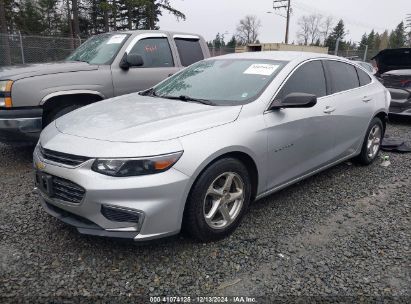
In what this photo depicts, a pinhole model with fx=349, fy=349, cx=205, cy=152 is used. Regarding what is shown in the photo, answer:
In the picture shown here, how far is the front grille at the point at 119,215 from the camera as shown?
2428 mm

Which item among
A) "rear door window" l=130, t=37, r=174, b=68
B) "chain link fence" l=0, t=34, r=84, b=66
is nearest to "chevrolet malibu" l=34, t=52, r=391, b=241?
"rear door window" l=130, t=37, r=174, b=68

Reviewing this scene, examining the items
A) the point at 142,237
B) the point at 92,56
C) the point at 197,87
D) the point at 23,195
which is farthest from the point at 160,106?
the point at 92,56

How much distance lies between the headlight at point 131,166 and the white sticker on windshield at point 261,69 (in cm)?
156

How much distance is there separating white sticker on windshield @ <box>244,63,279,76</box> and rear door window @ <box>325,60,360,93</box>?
0.95m

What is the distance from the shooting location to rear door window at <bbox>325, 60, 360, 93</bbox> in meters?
4.12

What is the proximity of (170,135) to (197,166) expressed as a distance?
1.01 ft

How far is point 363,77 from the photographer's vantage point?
15.6 ft

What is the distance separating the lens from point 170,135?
259 cm

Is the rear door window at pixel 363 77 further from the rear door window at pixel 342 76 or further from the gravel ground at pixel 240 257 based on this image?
the gravel ground at pixel 240 257

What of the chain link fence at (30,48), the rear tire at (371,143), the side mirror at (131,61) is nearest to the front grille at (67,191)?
the side mirror at (131,61)

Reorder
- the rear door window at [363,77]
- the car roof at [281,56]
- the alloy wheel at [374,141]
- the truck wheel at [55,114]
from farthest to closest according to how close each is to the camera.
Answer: the alloy wheel at [374,141]
the rear door window at [363,77]
the truck wheel at [55,114]
the car roof at [281,56]

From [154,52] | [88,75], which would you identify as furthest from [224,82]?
[154,52]

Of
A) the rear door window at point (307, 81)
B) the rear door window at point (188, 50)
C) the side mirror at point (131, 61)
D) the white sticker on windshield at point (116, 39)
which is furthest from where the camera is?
the rear door window at point (188, 50)

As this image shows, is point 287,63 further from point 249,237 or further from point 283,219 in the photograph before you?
point 249,237
